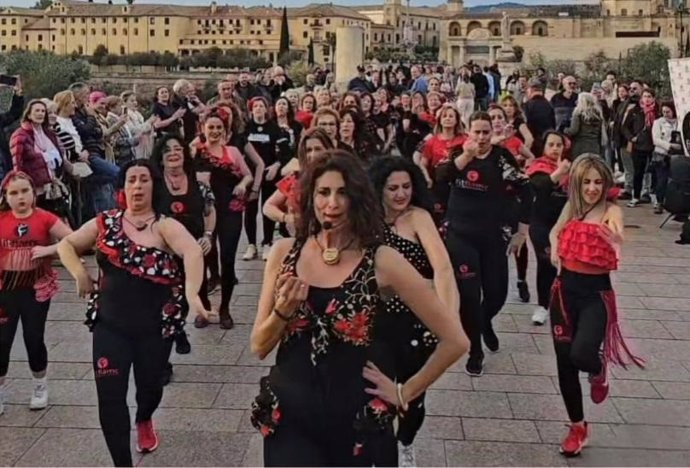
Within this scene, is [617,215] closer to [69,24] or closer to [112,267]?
[112,267]

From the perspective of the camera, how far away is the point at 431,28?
443ft

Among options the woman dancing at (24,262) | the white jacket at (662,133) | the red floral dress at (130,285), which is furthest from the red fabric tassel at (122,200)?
the white jacket at (662,133)

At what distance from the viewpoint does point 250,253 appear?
31.3ft

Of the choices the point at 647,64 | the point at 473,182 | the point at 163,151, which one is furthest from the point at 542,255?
the point at 647,64

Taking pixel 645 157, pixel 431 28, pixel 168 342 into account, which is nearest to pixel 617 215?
pixel 168 342

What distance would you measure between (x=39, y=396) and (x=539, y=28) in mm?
109019

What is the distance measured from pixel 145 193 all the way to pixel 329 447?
1.86 metres

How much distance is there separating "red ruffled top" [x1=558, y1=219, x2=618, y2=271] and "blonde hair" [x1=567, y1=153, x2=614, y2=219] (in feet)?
0.36

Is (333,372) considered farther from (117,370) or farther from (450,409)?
(450,409)

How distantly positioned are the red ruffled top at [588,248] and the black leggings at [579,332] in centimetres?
7

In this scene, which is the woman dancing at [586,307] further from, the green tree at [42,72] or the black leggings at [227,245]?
the green tree at [42,72]

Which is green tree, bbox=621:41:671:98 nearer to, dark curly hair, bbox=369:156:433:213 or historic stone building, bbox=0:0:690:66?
dark curly hair, bbox=369:156:433:213

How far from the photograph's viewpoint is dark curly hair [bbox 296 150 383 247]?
2920 mm

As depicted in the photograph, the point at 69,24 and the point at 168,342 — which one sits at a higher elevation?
the point at 69,24
